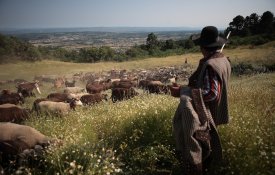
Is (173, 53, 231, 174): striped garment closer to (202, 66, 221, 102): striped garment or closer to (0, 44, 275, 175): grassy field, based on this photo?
(202, 66, 221, 102): striped garment

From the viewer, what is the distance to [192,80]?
15.3 feet

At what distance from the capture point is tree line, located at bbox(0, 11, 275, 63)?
42781 mm

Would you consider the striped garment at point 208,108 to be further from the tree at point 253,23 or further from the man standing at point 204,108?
the tree at point 253,23

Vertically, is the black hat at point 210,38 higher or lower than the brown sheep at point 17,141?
higher

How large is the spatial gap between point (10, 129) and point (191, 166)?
→ 3523mm

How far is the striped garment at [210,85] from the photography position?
4230 millimetres

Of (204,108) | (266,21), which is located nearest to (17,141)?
(204,108)

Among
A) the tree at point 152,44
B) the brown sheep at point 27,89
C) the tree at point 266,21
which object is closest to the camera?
the brown sheep at point 27,89

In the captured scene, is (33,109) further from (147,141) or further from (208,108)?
(208,108)

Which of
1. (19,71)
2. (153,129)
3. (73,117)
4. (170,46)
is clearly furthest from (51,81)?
(170,46)

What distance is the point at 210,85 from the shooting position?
13.9ft

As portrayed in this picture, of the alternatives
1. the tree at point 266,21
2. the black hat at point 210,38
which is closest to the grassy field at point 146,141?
the black hat at point 210,38

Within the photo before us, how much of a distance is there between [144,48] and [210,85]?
56.5 metres

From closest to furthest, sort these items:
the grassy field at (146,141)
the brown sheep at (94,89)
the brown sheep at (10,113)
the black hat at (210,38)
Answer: the black hat at (210,38) → the grassy field at (146,141) → the brown sheep at (10,113) → the brown sheep at (94,89)
